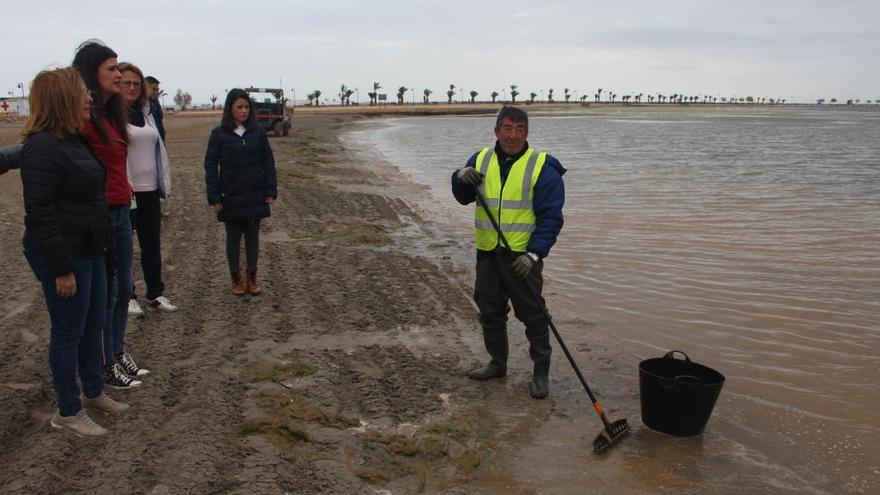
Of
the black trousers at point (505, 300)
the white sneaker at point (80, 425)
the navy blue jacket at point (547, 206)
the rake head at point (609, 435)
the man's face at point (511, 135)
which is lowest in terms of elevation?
the rake head at point (609, 435)

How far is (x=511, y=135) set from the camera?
12.6 ft

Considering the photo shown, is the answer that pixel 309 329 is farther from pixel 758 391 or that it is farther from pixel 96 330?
pixel 758 391

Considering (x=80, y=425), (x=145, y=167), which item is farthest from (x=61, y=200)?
(x=145, y=167)

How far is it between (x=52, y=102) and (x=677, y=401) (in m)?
3.61

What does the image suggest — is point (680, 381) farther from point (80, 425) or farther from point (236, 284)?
point (236, 284)

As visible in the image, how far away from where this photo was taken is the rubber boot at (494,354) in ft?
14.0

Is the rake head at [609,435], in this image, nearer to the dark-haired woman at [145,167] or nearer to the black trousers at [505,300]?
A: the black trousers at [505,300]

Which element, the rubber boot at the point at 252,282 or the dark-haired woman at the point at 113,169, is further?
the rubber boot at the point at 252,282

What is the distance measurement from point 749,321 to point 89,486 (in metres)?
5.17

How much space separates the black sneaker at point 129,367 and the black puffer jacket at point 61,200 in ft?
3.56

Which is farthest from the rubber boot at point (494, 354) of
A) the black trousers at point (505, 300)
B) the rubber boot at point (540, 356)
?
the rubber boot at point (540, 356)

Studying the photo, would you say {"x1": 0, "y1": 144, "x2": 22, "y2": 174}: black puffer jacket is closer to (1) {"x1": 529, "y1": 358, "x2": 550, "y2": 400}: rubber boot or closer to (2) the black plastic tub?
(1) {"x1": 529, "y1": 358, "x2": 550, "y2": 400}: rubber boot

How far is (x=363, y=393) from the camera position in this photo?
3938 millimetres

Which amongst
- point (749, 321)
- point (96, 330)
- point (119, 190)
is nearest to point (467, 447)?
point (96, 330)
